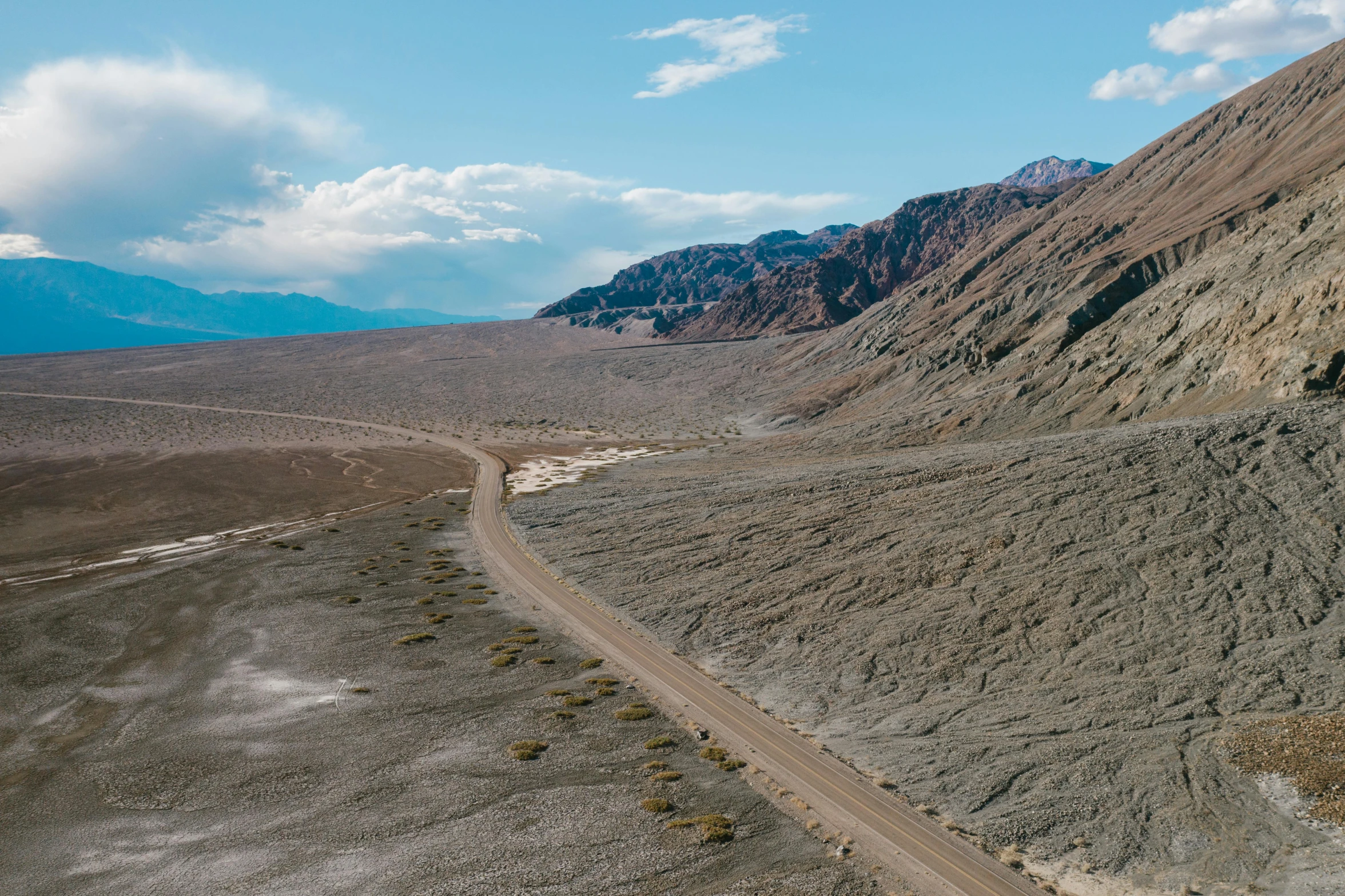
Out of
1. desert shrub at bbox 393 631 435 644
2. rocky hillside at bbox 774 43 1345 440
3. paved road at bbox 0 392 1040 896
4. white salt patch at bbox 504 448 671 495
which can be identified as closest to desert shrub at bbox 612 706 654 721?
paved road at bbox 0 392 1040 896

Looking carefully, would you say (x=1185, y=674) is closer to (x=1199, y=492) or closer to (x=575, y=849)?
(x=1199, y=492)

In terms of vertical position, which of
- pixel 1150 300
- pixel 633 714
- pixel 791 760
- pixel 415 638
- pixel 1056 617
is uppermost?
pixel 1150 300

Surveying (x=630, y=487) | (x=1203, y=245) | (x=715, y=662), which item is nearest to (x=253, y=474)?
(x=630, y=487)

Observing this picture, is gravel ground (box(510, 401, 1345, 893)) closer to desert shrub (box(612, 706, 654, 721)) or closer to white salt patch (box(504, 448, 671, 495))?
desert shrub (box(612, 706, 654, 721))

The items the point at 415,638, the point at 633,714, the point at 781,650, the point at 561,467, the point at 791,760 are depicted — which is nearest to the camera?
the point at 791,760

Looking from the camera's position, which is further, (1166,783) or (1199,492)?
(1199,492)

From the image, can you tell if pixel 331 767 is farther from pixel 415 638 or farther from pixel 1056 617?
pixel 1056 617

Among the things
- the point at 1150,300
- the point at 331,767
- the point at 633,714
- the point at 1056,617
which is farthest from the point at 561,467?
the point at 1150,300

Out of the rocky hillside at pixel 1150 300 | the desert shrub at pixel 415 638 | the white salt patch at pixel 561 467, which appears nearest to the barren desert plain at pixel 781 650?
the desert shrub at pixel 415 638
